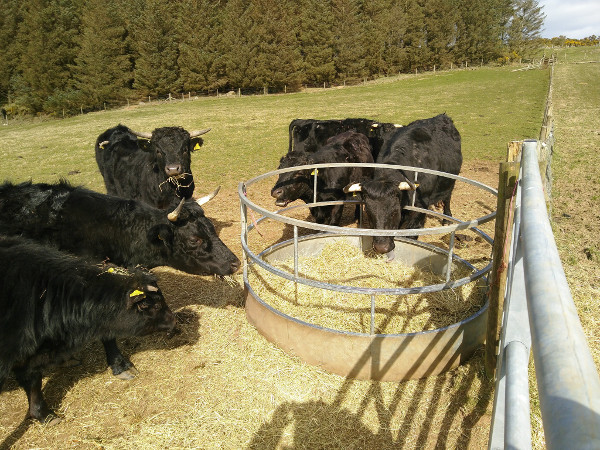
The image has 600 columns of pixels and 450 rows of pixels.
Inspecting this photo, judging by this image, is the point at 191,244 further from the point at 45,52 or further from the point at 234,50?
the point at 45,52

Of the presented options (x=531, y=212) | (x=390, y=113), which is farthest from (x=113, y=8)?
(x=531, y=212)

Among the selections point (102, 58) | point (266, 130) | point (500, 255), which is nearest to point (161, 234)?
point (500, 255)

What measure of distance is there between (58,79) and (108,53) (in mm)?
5495

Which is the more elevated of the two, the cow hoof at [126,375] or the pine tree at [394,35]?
the pine tree at [394,35]

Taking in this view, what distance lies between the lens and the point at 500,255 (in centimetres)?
357

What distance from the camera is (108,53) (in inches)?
1654

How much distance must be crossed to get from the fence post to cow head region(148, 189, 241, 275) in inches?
105

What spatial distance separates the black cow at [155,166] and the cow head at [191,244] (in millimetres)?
2544

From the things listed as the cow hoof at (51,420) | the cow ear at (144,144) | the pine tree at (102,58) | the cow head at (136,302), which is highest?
the pine tree at (102,58)

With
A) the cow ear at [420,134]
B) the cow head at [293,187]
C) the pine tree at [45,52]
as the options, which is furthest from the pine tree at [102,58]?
the cow ear at [420,134]

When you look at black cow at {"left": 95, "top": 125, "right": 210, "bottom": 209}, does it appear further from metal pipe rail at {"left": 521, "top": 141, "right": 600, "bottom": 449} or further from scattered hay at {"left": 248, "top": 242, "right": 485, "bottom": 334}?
metal pipe rail at {"left": 521, "top": 141, "right": 600, "bottom": 449}

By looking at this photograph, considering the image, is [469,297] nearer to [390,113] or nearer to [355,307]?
[355,307]

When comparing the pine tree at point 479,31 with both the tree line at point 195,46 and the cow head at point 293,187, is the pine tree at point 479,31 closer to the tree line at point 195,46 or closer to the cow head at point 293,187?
the tree line at point 195,46

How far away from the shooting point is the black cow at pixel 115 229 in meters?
4.59
